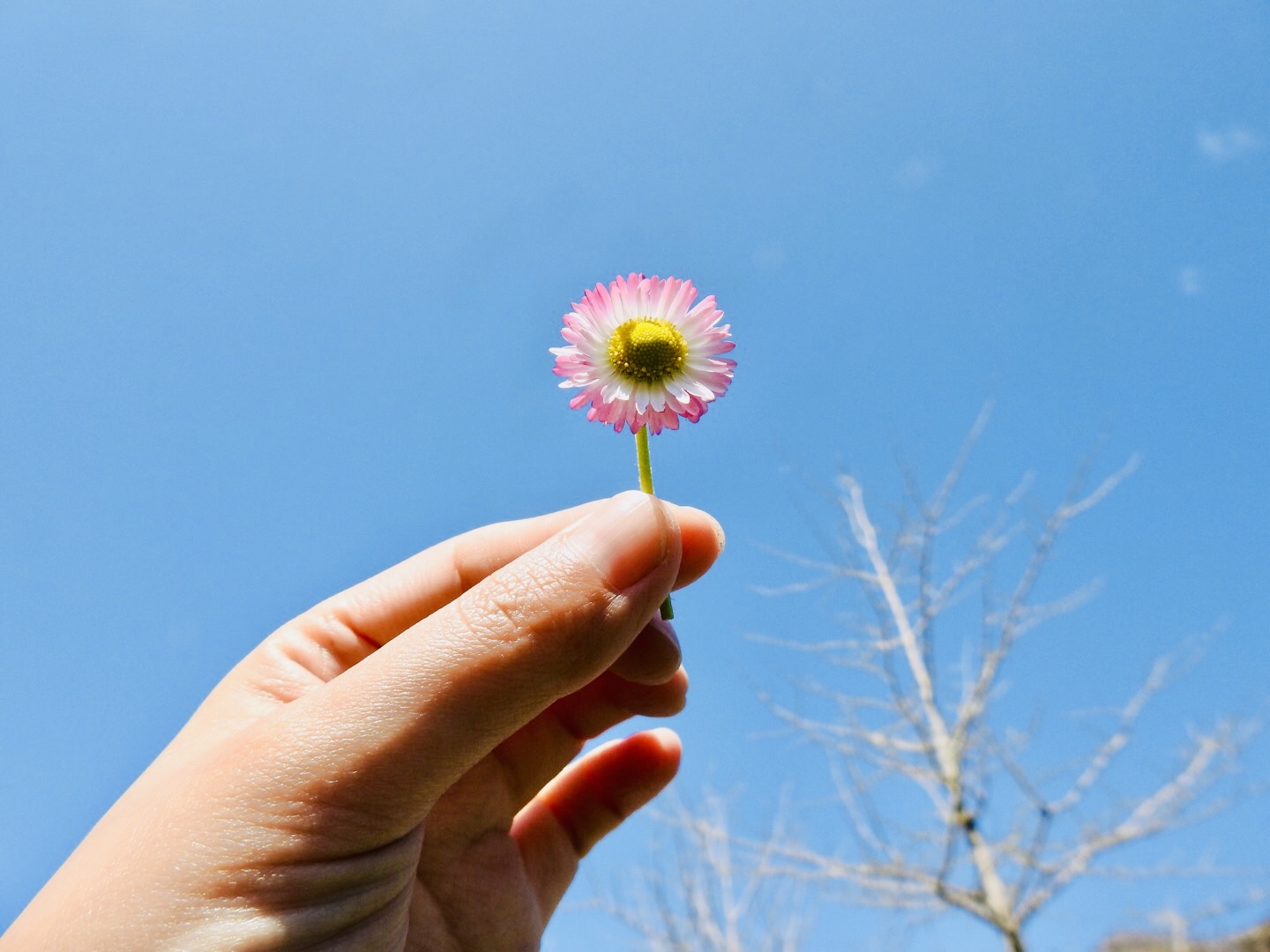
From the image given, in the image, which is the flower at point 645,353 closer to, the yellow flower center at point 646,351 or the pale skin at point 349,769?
the yellow flower center at point 646,351

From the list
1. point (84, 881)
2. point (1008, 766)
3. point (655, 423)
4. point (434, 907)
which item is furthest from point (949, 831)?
point (84, 881)

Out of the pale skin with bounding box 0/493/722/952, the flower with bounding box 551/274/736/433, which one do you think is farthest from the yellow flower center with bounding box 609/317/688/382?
the pale skin with bounding box 0/493/722/952

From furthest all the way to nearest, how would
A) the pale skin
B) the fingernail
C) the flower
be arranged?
the flower → the fingernail → the pale skin

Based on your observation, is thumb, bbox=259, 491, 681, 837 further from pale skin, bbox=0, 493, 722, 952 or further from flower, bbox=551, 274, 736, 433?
flower, bbox=551, 274, 736, 433

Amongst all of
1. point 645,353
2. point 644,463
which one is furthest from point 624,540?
point 645,353

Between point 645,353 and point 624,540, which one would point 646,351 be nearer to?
point 645,353

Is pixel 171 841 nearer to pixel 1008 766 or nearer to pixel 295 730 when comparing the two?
pixel 295 730
